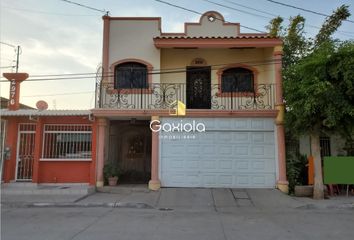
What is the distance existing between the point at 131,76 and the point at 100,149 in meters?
3.32

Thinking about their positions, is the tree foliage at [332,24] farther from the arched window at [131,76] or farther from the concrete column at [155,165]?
the concrete column at [155,165]

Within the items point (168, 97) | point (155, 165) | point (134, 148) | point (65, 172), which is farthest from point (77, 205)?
point (134, 148)

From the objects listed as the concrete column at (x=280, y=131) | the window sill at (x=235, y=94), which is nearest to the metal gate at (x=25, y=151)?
the window sill at (x=235, y=94)

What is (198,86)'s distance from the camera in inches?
553

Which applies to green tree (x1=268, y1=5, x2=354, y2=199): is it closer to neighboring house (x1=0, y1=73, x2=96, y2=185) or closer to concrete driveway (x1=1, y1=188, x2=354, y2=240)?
concrete driveway (x1=1, y1=188, x2=354, y2=240)

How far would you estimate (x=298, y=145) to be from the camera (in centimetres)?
1334

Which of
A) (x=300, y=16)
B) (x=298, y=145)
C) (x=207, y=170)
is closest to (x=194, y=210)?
(x=207, y=170)

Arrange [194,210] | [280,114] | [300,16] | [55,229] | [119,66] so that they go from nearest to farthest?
[55,229] < [194,210] < [280,114] < [119,66] < [300,16]

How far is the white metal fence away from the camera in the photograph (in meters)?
12.6

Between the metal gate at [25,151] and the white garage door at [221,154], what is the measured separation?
17.2 ft

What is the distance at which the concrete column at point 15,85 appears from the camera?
13.0 m

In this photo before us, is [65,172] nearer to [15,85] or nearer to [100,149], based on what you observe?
[100,149]

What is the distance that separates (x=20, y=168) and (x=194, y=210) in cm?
746

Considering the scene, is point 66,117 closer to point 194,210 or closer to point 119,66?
point 119,66
